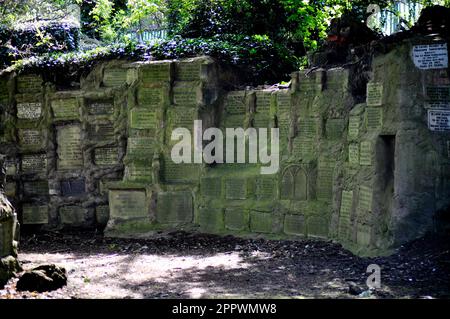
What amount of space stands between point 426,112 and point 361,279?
2089 millimetres

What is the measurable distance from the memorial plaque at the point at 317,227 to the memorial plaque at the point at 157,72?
304 centimetres

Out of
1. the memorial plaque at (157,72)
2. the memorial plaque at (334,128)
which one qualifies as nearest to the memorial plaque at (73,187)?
the memorial plaque at (157,72)

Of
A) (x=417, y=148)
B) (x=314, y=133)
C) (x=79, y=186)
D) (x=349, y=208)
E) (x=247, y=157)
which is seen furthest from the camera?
(x=79, y=186)

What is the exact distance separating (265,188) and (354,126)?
5.52 ft

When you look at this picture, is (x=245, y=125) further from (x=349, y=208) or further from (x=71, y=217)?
(x=71, y=217)

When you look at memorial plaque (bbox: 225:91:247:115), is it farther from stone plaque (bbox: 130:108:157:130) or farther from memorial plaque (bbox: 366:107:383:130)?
memorial plaque (bbox: 366:107:383:130)

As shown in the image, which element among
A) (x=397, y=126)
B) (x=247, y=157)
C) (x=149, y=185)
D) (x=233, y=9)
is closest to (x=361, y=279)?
(x=397, y=126)

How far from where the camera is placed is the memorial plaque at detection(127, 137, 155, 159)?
9266mm

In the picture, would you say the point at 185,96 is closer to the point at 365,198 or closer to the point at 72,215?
the point at 72,215

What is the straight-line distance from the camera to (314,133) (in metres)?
8.20

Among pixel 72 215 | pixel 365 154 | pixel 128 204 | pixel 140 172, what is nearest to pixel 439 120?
pixel 365 154

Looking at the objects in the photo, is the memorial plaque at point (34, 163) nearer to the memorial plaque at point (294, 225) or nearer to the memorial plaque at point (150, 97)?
the memorial plaque at point (150, 97)

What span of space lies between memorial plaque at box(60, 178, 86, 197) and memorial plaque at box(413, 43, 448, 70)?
221 inches

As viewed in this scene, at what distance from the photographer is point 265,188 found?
8.55 metres
